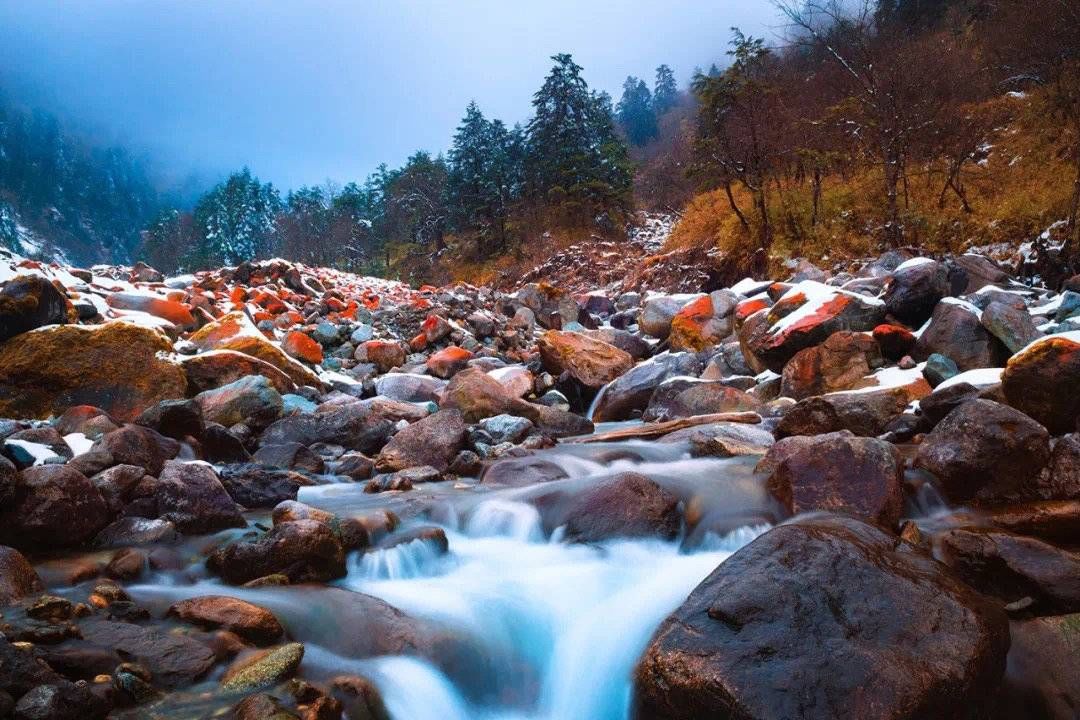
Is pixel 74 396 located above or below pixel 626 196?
below

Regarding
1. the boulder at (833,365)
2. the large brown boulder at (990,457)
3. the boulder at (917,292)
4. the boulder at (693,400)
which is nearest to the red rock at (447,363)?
the boulder at (693,400)

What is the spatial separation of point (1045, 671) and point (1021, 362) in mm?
3781

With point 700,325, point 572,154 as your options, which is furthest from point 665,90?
point 700,325

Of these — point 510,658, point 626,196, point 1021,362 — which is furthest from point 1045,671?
point 626,196

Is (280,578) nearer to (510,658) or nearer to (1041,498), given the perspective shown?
(510,658)

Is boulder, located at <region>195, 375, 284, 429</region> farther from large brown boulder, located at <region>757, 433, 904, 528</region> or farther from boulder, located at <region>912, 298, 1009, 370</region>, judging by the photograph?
boulder, located at <region>912, 298, 1009, 370</region>

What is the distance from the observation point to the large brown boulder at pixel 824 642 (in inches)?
105

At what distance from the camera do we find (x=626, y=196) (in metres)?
39.3

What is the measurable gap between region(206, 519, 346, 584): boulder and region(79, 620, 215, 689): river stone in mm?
907

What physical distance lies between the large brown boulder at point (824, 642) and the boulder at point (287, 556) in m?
2.27

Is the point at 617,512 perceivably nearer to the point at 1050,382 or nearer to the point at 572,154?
the point at 1050,382

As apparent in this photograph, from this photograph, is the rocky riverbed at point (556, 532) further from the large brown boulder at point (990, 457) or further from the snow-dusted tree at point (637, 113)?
the snow-dusted tree at point (637, 113)

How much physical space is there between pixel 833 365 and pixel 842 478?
14.6ft

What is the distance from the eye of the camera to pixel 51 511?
4.37 meters
